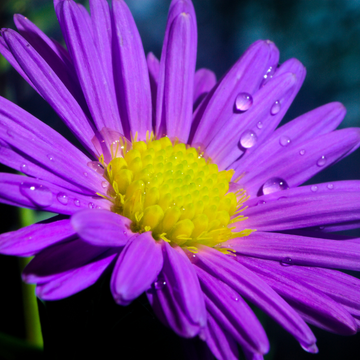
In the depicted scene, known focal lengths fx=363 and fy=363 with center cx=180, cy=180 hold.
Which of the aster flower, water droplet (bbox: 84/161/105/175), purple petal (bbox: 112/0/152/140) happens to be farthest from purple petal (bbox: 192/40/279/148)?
water droplet (bbox: 84/161/105/175)

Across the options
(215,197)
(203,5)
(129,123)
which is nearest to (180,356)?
(215,197)

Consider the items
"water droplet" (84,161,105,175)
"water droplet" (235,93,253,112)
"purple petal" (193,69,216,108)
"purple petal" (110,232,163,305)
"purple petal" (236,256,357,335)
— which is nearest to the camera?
"purple petal" (110,232,163,305)

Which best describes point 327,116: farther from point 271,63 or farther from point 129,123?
point 129,123

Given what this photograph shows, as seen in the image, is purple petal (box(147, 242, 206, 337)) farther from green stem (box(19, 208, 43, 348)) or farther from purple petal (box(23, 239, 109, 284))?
green stem (box(19, 208, 43, 348))

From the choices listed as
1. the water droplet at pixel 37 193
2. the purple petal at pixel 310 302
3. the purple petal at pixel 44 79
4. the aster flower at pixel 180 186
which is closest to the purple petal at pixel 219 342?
the aster flower at pixel 180 186

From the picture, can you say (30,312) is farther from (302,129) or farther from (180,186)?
(302,129)

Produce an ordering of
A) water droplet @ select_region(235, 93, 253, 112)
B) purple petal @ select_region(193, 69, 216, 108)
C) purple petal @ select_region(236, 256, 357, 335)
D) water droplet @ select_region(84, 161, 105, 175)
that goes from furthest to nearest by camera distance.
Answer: purple petal @ select_region(193, 69, 216, 108), water droplet @ select_region(235, 93, 253, 112), water droplet @ select_region(84, 161, 105, 175), purple petal @ select_region(236, 256, 357, 335)
